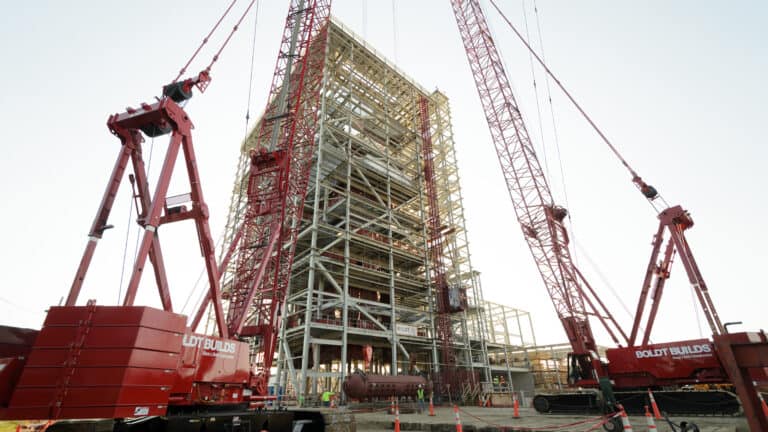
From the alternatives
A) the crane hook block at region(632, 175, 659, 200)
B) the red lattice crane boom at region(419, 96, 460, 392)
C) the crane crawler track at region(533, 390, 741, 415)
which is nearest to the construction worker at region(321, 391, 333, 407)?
the red lattice crane boom at region(419, 96, 460, 392)

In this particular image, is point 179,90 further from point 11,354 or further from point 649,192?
point 649,192

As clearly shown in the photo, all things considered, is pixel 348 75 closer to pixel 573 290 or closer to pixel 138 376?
pixel 573 290

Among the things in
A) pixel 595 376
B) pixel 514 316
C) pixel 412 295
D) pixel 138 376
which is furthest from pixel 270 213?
pixel 514 316

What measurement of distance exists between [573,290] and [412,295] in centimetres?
1823

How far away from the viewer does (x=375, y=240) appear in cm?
3559

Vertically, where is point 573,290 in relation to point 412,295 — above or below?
below

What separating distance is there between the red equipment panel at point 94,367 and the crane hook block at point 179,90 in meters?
8.56

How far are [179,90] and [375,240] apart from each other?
24.6 metres

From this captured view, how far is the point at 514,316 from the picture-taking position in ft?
158

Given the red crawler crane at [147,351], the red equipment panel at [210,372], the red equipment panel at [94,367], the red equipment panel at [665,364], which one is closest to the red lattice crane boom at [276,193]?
the red crawler crane at [147,351]

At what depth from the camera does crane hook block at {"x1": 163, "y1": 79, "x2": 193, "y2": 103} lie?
12.7 meters

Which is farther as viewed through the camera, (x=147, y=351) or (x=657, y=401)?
(x=657, y=401)

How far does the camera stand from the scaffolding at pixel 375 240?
31328 mm

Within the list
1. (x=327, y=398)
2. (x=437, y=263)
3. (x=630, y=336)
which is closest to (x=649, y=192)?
(x=630, y=336)
